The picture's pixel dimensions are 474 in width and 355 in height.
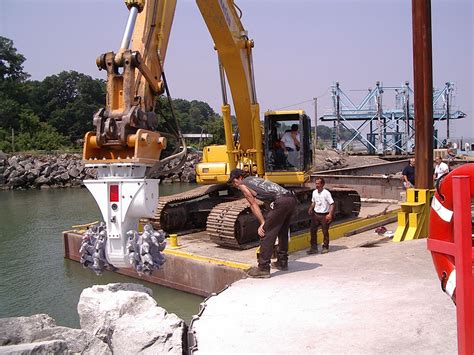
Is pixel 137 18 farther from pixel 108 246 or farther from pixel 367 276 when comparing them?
pixel 367 276

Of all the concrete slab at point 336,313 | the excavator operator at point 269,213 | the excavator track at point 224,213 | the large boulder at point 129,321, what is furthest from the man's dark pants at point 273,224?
the excavator track at point 224,213

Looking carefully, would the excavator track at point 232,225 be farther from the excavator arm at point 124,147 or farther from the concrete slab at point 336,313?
the excavator arm at point 124,147

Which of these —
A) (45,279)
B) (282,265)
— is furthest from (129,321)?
(45,279)

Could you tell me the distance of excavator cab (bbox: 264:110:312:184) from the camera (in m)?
9.74

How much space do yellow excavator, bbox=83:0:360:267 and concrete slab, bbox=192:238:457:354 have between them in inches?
45.1

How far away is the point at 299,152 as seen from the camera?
32.2ft

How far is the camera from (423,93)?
841cm

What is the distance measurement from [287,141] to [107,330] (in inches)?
254

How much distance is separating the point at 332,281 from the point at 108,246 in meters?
2.58

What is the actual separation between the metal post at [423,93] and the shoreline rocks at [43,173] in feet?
85.6

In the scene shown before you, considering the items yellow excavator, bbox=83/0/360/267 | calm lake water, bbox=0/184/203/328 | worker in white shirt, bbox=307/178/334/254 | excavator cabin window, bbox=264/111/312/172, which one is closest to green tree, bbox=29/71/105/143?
calm lake water, bbox=0/184/203/328

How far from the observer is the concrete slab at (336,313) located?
3637 millimetres

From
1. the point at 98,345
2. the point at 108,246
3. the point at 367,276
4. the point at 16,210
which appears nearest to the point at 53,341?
the point at 98,345

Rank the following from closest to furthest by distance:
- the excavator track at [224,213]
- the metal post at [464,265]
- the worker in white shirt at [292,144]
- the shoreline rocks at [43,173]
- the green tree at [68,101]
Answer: the metal post at [464,265] → the excavator track at [224,213] → the worker in white shirt at [292,144] → the shoreline rocks at [43,173] → the green tree at [68,101]
